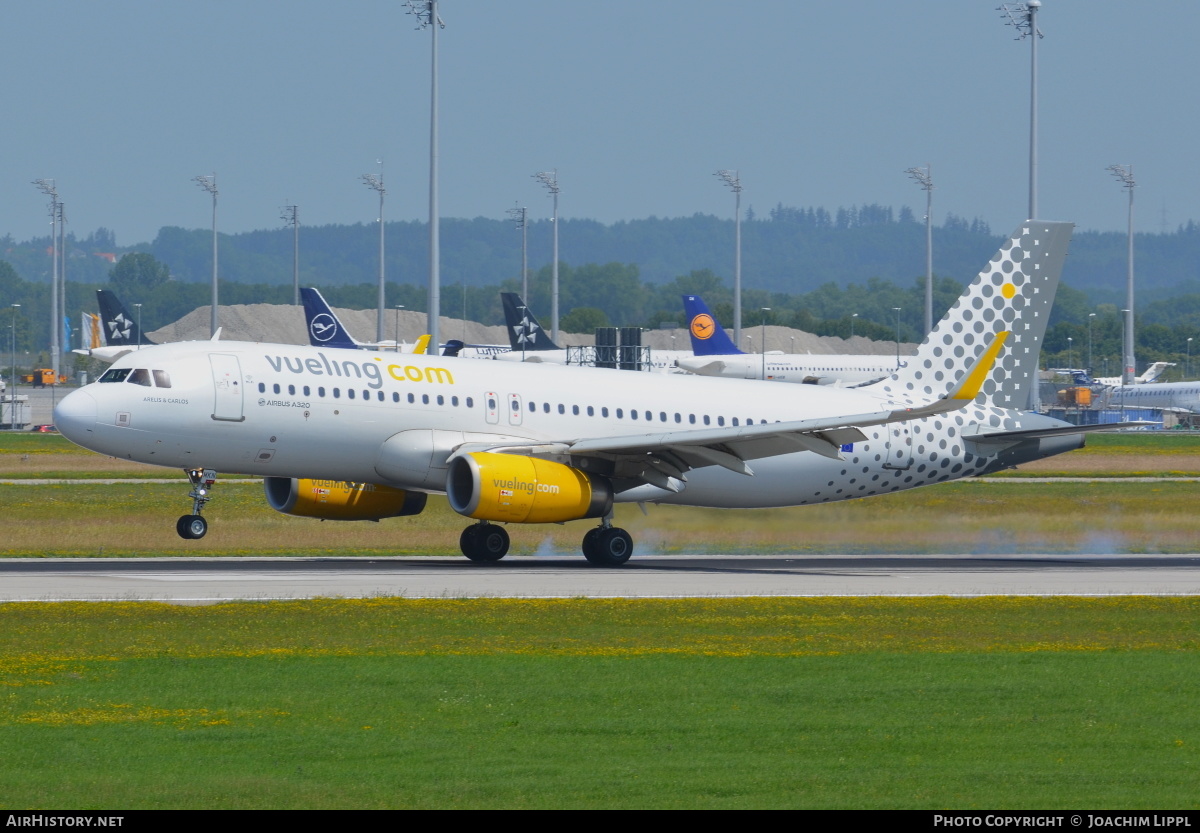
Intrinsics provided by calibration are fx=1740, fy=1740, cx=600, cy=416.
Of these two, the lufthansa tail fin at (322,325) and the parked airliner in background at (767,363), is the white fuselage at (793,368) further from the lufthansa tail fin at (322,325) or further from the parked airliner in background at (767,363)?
the lufthansa tail fin at (322,325)

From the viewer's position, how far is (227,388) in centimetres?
3284

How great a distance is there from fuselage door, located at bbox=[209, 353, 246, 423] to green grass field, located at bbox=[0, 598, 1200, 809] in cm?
752

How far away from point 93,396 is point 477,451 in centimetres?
724

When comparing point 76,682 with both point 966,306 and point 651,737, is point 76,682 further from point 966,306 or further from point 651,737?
point 966,306

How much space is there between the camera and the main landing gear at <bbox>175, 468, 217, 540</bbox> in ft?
108

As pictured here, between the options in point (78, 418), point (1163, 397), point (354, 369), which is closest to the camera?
point (78, 418)

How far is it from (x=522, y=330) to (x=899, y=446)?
94035 millimetres

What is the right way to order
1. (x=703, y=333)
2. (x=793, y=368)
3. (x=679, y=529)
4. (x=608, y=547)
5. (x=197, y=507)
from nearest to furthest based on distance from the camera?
(x=197, y=507) → (x=608, y=547) → (x=679, y=529) → (x=793, y=368) → (x=703, y=333)

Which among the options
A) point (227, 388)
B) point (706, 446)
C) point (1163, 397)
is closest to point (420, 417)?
point (227, 388)

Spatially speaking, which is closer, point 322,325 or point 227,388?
point 227,388

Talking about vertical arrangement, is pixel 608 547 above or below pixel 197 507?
below

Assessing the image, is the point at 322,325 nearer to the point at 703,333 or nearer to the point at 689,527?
the point at 703,333

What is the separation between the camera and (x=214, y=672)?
751 inches

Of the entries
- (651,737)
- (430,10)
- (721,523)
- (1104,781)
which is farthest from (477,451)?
(430,10)
